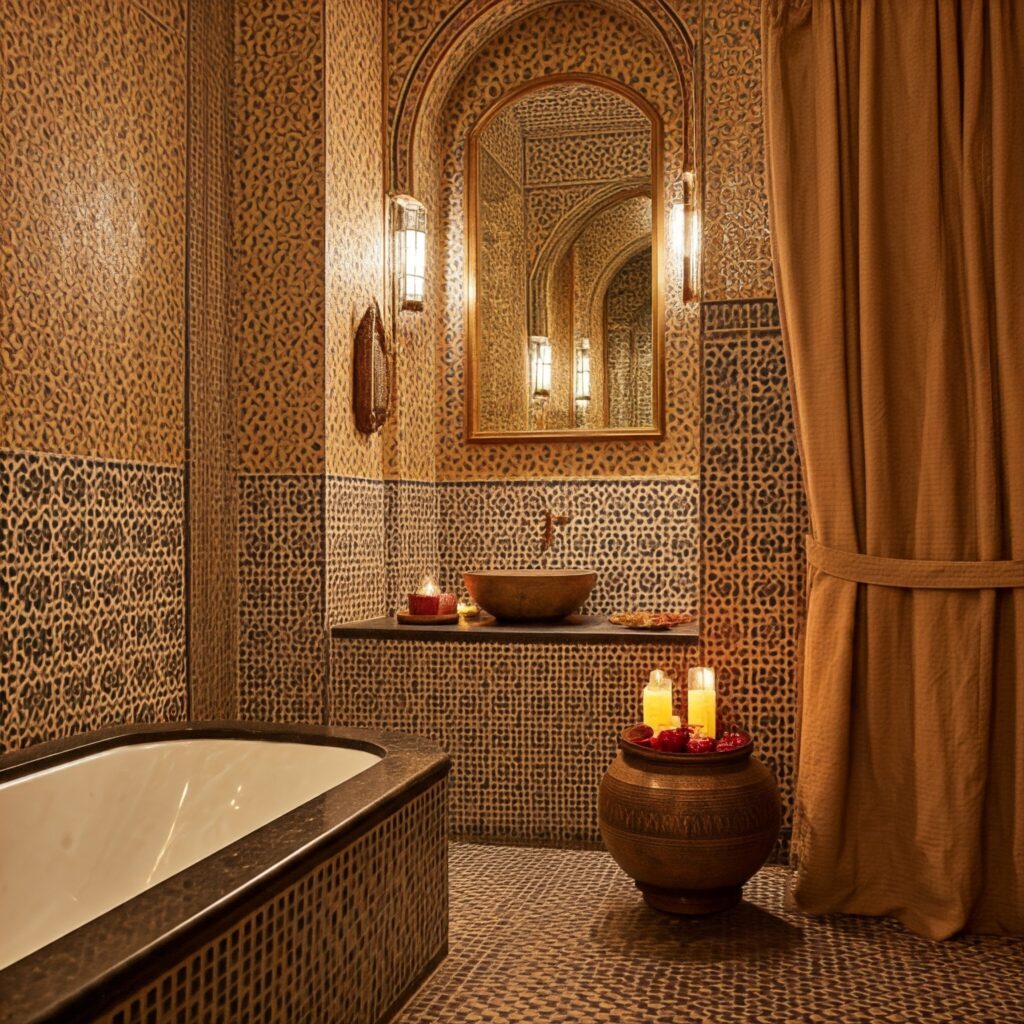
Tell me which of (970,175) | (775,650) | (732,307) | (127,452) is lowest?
(775,650)

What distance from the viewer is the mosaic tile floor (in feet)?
7.23

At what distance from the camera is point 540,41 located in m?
Answer: 4.10

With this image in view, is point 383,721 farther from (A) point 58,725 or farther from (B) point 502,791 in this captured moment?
(A) point 58,725

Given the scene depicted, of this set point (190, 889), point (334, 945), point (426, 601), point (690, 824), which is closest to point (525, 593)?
point (426, 601)

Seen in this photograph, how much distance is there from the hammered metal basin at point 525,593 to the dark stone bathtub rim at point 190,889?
3.36 feet

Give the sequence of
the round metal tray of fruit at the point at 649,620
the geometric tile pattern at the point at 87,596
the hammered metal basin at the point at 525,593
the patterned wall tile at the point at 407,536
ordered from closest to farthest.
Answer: the geometric tile pattern at the point at 87,596 < the round metal tray of fruit at the point at 649,620 < the hammered metal basin at the point at 525,593 < the patterned wall tile at the point at 407,536

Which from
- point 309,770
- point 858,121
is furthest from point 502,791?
point 858,121

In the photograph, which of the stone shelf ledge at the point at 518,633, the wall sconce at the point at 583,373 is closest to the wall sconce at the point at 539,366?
the wall sconce at the point at 583,373

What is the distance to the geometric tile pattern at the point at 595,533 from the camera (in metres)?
3.96

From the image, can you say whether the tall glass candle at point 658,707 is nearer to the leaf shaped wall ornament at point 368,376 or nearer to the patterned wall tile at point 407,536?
the patterned wall tile at point 407,536

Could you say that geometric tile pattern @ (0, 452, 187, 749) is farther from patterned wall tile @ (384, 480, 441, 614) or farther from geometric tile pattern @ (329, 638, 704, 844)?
patterned wall tile @ (384, 480, 441, 614)

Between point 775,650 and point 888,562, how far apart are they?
485 millimetres

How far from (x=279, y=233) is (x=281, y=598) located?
47.4 inches

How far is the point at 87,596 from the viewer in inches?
113
